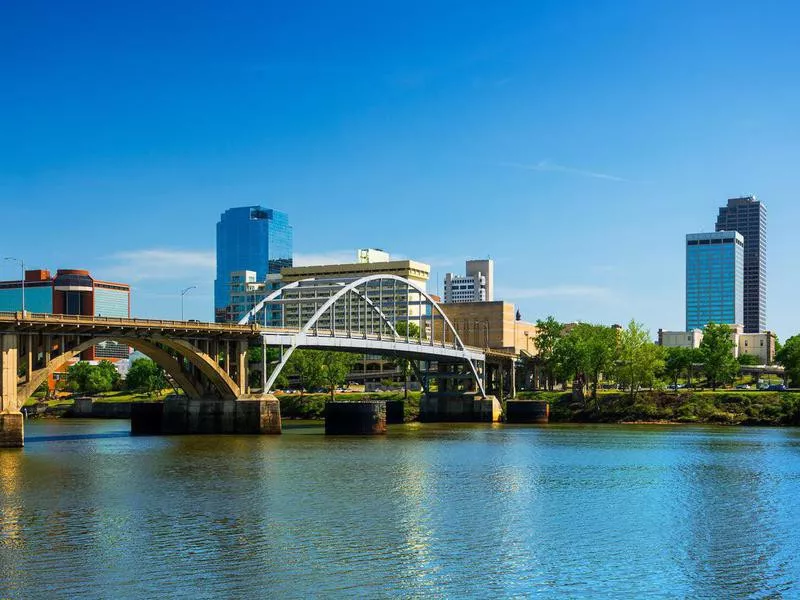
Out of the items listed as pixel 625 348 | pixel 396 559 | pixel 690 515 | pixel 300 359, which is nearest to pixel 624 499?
pixel 690 515

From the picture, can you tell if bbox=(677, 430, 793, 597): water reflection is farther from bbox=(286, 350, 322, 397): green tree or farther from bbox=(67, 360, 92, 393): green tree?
bbox=(67, 360, 92, 393): green tree

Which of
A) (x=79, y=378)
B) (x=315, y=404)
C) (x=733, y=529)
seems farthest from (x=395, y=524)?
(x=79, y=378)

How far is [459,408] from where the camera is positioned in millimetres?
138375

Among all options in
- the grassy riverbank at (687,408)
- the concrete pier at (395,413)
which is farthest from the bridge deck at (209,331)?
the grassy riverbank at (687,408)

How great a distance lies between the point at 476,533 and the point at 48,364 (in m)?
47.8

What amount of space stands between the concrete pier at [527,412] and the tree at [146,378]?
214 feet

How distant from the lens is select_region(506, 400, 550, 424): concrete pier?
133375mm

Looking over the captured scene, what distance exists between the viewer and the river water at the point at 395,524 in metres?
29.7

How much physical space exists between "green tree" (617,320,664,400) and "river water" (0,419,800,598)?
61.0m

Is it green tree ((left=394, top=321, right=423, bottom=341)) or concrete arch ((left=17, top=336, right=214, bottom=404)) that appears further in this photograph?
green tree ((left=394, top=321, right=423, bottom=341))

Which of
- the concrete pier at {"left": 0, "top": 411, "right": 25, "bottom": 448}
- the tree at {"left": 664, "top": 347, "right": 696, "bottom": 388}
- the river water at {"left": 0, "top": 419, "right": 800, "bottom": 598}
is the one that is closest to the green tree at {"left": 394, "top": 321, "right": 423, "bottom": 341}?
the tree at {"left": 664, "top": 347, "right": 696, "bottom": 388}

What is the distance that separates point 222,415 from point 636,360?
62365mm

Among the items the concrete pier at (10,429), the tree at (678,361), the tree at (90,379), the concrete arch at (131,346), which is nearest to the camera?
the concrete pier at (10,429)

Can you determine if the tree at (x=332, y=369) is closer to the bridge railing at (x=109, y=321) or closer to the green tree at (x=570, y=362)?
the green tree at (x=570, y=362)
